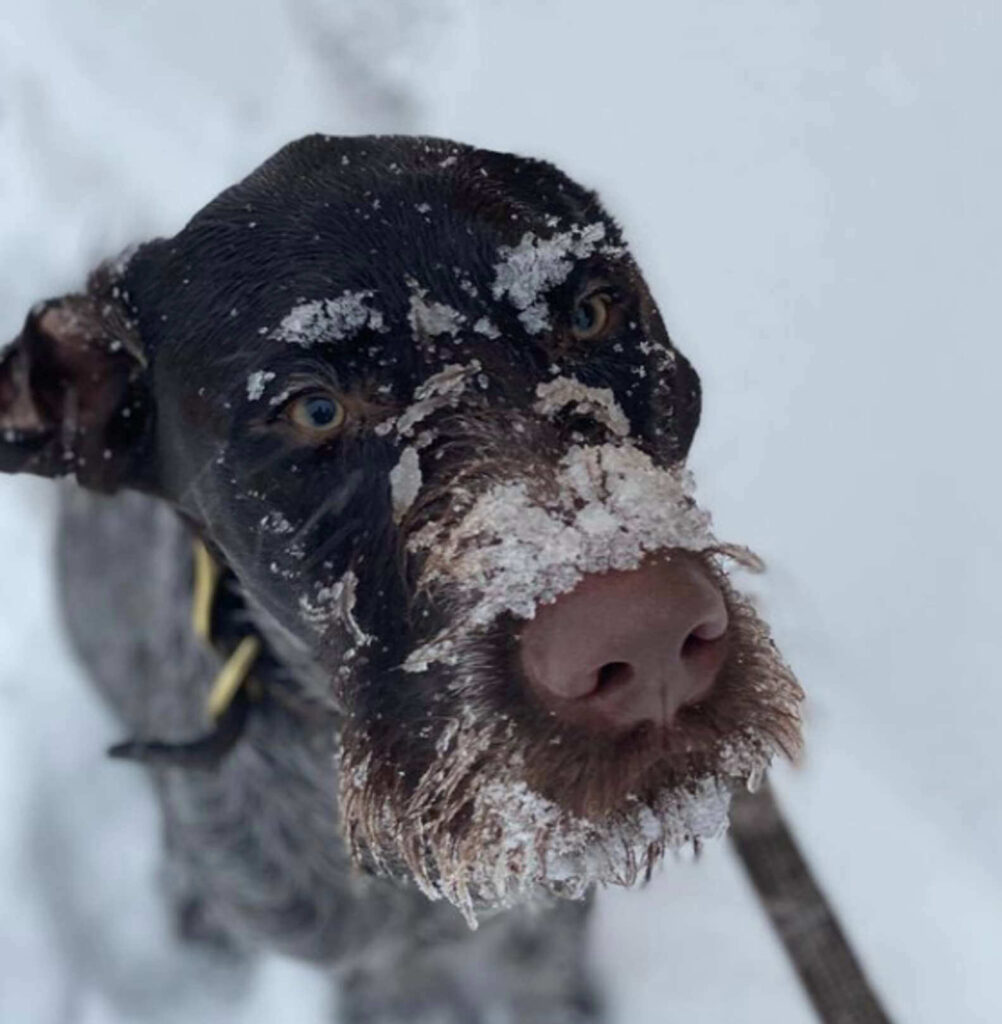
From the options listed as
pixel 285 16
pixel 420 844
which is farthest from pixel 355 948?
pixel 285 16

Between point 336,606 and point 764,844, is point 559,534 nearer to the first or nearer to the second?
point 336,606

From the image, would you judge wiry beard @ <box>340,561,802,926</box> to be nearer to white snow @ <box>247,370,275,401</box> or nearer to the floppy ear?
white snow @ <box>247,370,275,401</box>

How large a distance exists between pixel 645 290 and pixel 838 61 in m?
1.87

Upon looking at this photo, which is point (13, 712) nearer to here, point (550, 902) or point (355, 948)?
point (355, 948)

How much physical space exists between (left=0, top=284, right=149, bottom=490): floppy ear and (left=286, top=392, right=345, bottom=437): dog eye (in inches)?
23.8

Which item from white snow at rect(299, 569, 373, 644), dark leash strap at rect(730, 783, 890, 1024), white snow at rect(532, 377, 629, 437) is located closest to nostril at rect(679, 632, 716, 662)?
white snow at rect(532, 377, 629, 437)

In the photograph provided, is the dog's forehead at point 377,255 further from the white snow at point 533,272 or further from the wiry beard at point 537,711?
the wiry beard at point 537,711

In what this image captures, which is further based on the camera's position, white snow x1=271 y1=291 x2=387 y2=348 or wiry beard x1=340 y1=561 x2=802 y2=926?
white snow x1=271 y1=291 x2=387 y2=348

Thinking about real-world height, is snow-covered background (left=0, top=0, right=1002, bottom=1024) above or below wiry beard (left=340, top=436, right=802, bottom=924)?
above

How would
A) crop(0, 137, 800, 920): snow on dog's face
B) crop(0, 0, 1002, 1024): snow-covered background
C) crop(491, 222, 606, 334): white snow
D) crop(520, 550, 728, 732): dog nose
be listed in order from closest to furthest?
crop(520, 550, 728, 732): dog nose
crop(0, 137, 800, 920): snow on dog's face
crop(491, 222, 606, 334): white snow
crop(0, 0, 1002, 1024): snow-covered background

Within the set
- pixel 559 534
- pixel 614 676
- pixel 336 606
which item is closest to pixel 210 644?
pixel 336 606

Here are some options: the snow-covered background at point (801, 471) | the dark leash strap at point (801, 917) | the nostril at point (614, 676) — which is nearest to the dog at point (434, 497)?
the nostril at point (614, 676)

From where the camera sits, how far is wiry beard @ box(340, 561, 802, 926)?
78.2 inches

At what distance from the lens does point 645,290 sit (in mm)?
2689
